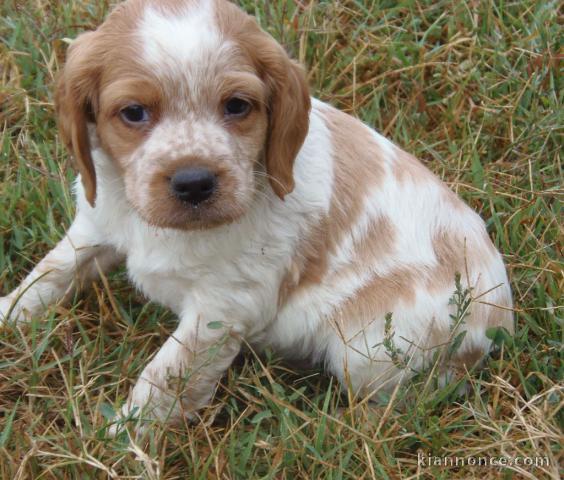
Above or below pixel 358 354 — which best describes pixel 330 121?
above

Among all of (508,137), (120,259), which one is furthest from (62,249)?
(508,137)

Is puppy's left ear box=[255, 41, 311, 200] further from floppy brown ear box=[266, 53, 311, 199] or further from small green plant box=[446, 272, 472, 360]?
small green plant box=[446, 272, 472, 360]

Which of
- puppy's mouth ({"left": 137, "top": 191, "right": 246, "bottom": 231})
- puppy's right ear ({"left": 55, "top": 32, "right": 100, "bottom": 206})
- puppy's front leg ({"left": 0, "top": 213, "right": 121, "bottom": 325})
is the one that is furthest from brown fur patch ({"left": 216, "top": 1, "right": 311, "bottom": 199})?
puppy's front leg ({"left": 0, "top": 213, "right": 121, "bottom": 325})

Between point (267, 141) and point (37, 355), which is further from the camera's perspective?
point (37, 355)

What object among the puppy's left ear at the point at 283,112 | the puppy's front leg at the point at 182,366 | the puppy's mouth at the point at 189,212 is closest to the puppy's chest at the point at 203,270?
the puppy's front leg at the point at 182,366

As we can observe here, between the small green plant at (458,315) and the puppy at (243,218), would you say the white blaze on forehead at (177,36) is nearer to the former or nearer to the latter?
the puppy at (243,218)

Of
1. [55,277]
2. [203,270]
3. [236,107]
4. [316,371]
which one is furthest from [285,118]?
[55,277]

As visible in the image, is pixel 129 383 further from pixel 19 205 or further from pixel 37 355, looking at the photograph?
pixel 19 205
